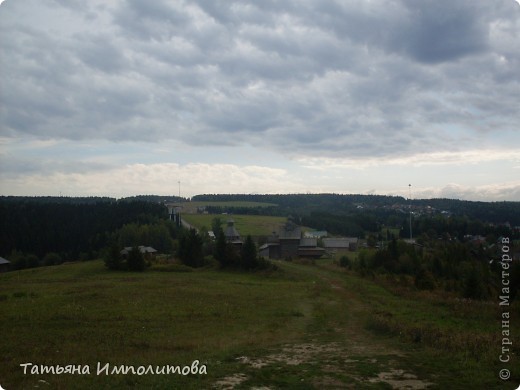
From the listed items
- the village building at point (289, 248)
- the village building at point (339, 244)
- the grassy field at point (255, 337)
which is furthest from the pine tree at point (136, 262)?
the village building at point (339, 244)

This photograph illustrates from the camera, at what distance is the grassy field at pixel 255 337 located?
11633 mm

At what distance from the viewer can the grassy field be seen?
11.6 metres

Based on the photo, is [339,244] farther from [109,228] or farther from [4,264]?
[4,264]

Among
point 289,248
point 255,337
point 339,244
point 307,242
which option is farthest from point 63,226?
point 255,337

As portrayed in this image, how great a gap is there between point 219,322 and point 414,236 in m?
87.4

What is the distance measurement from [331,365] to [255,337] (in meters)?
5.32

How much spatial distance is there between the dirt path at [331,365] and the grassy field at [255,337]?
3 centimetres

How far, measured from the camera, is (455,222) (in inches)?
3816

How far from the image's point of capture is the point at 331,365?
1271cm

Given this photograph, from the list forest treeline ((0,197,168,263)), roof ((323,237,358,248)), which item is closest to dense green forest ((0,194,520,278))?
forest treeline ((0,197,168,263))

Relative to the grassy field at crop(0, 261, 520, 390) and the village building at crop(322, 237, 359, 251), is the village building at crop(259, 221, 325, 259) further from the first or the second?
the grassy field at crop(0, 261, 520, 390)

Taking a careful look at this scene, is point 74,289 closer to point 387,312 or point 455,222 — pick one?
point 387,312

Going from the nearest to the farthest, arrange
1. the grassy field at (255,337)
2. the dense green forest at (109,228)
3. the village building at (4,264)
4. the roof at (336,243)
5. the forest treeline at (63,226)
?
the grassy field at (255,337)
the village building at (4,264)
the dense green forest at (109,228)
the roof at (336,243)
the forest treeline at (63,226)

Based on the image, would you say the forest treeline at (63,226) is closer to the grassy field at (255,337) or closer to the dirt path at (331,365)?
the grassy field at (255,337)
